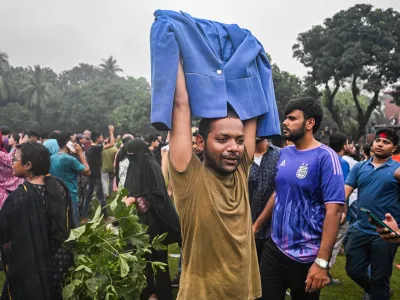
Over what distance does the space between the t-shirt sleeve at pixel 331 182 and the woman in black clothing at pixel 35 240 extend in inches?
83.1

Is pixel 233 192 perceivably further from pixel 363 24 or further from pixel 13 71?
pixel 13 71

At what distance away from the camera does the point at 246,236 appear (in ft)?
6.89

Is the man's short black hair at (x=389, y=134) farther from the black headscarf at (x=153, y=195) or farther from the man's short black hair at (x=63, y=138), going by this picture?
the man's short black hair at (x=63, y=138)

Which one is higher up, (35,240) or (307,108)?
(307,108)

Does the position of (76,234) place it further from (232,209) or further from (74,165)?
(74,165)

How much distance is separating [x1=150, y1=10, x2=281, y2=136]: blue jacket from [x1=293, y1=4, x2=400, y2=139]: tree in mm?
21886

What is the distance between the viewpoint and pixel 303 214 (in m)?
2.98

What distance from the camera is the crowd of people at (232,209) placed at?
6.48 feet

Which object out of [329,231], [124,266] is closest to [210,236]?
[124,266]

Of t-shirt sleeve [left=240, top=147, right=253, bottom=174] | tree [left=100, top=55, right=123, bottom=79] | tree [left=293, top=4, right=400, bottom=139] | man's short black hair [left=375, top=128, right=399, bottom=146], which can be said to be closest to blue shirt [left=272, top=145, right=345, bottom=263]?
t-shirt sleeve [left=240, top=147, right=253, bottom=174]

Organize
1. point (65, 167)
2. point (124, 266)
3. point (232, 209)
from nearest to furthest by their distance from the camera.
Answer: point (232, 209) → point (124, 266) → point (65, 167)

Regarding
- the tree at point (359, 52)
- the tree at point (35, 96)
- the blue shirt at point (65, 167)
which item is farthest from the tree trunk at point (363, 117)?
the tree at point (35, 96)

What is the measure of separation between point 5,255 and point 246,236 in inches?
82.6

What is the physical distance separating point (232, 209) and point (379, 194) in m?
2.66
